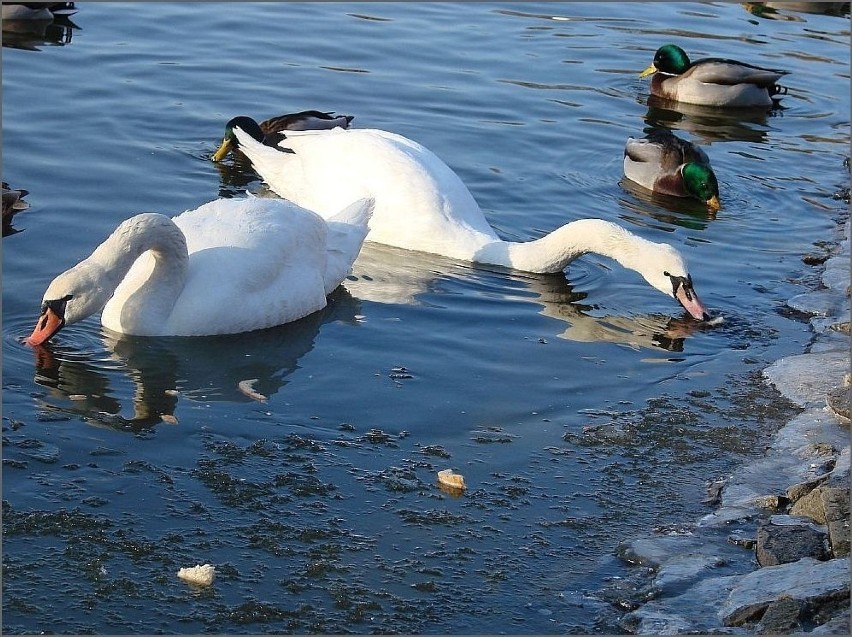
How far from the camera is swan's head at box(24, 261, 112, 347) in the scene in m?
7.16

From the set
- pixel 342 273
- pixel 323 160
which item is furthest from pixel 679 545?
pixel 323 160

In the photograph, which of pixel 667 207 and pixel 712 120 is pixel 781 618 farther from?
pixel 712 120

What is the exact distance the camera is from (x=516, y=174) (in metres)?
11.5

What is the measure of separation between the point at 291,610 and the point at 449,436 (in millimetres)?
1893

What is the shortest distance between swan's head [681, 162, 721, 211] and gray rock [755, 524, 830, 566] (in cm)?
610

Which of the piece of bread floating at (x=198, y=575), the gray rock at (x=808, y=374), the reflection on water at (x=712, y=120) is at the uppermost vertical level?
the reflection on water at (x=712, y=120)

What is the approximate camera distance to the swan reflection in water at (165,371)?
22.3ft

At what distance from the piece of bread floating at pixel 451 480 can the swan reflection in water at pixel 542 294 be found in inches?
93.0

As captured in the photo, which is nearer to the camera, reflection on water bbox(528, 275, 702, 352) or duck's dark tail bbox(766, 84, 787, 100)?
reflection on water bbox(528, 275, 702, 352)

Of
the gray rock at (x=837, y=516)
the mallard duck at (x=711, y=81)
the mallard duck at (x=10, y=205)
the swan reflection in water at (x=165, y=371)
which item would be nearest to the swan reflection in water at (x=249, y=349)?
the swan reflection in water at (x=165, y=371)

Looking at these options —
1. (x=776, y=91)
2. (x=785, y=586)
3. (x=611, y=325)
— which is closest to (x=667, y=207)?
(x=611, y=325)

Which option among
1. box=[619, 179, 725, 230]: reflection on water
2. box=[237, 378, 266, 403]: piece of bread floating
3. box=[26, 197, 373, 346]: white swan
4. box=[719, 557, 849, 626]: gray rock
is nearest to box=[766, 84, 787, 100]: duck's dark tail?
box=[619, 179, 725, 230]: reflection on water

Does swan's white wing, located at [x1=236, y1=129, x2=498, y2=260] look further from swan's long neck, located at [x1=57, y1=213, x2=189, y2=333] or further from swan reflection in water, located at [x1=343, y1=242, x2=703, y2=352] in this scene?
swan's long neck, located at [x1=57, y1=213, x2=189, y2=333]

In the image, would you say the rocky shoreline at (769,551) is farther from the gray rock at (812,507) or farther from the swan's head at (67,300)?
the swan's head at (67,300)
